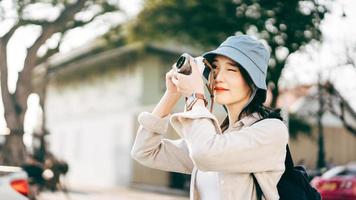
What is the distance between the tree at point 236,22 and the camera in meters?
13.9

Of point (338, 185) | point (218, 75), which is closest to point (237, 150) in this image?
point (218, 75)

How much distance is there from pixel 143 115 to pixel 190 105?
35 centimetres

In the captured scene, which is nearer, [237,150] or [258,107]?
[237,150]

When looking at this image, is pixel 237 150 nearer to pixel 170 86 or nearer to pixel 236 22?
pixel 170 86

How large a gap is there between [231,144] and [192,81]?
253 mm

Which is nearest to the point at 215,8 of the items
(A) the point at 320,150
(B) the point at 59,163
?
(B) the point at 59,163

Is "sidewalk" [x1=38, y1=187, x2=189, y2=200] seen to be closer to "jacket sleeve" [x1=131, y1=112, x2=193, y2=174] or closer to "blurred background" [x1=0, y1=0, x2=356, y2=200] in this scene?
"blurred background" [x1=0, y1=0, x2=356, y2=200]

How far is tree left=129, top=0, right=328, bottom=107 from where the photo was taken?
13.9 metres

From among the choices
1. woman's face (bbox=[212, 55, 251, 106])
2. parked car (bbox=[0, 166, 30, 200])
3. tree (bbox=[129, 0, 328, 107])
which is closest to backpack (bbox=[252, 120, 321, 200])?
woman's face (bbox=[212, 55, 251, 106])

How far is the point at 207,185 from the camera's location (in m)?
2.02

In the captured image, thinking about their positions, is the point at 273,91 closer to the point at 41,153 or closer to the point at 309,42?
the point at 309,42

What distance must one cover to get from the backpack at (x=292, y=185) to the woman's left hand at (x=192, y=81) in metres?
0.34

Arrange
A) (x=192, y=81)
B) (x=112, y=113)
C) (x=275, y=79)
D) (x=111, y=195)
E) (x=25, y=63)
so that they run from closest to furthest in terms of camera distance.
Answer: (x=192, y=81) → (x=25, y=63) → (x=275, y=79) → (x=111, y=195) → (x=112, y=113)

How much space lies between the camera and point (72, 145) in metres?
27.6
